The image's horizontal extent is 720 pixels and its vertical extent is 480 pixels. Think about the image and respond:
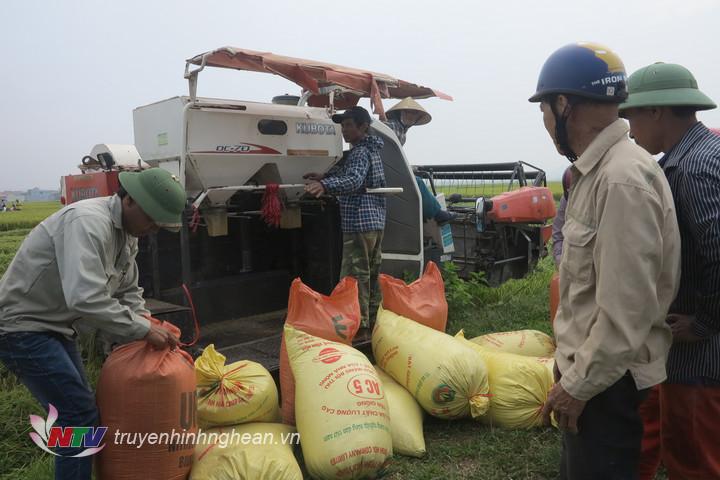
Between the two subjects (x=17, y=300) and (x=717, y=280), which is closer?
(x=717, y=280)

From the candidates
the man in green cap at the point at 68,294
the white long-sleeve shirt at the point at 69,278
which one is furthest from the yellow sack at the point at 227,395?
the white long-sleeve shirt at the point at 69,278

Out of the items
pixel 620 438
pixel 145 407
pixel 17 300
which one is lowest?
pixel 145 407

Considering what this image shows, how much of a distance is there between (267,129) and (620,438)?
11.9ft

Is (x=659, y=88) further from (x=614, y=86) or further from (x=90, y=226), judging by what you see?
(x=90, y=226)

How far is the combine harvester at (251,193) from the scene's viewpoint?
420 cm

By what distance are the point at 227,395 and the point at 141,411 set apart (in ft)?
1.98

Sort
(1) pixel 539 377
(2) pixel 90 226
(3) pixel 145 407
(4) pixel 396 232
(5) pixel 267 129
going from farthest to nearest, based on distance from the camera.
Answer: (4) pixel 396 232 < (5) pixel 267 129 < (1) pixel 539 377 < (3) pixel 145 407 < (2) pixel 90 226

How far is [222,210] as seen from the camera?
4688 millimetres

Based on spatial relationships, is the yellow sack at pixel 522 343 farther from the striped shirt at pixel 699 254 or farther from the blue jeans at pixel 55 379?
the blue jeans at pixel 55 379

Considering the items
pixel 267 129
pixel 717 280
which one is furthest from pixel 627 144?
pixel 267 129

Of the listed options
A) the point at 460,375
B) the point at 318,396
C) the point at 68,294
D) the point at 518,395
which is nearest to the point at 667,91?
the point at 460,375

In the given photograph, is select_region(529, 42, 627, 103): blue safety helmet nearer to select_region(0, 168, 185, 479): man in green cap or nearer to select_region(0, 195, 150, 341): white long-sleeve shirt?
select_region(0, 168, 185, 479): man in green cap

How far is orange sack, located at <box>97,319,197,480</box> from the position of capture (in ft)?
8.51

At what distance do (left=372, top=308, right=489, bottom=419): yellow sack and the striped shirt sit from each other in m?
1.42
